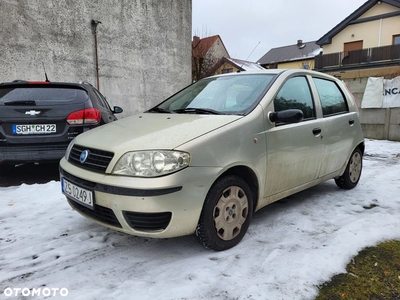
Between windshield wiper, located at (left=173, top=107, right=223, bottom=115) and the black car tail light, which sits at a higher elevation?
windshield wiper, located at (left=173, top=107, right=223, bottom=115)

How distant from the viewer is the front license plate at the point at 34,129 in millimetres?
4148

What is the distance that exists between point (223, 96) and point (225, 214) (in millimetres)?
1271

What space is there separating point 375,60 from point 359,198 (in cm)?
2092

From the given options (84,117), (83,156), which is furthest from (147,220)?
(84,117)

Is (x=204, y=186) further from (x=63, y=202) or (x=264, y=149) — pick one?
(x=63, y=202)

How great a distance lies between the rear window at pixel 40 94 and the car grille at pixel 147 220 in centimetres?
274

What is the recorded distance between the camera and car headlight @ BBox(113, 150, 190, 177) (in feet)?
7.27

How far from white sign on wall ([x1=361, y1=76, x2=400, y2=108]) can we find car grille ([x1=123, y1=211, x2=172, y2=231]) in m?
9.89

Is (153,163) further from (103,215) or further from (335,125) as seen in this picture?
(335,125)

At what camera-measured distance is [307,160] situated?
3.34 m

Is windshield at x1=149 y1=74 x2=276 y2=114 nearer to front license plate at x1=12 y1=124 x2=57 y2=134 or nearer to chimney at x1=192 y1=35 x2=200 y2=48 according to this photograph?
front license plate at x1=12 y1=124 x2=57 y2=134

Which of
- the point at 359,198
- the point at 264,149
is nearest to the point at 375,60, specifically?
the point at 359,198

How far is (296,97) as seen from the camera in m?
3.38
